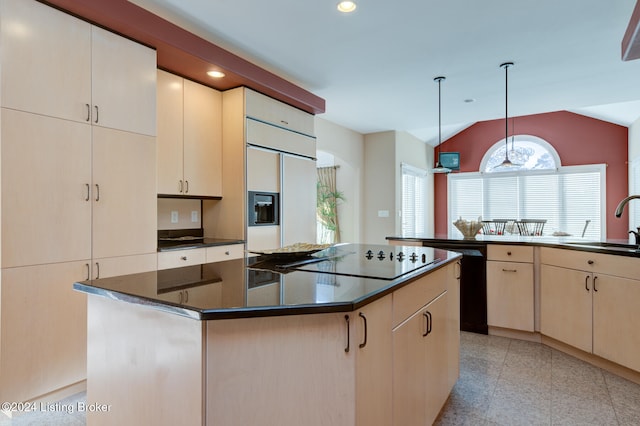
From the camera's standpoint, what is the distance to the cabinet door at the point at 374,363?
3.56 feet

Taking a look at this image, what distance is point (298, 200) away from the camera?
4.16m

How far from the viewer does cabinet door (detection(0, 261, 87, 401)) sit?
6.36 ft

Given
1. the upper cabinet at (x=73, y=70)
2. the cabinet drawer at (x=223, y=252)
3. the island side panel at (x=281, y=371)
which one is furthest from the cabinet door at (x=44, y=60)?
the island side panel at (x=281, y=371)

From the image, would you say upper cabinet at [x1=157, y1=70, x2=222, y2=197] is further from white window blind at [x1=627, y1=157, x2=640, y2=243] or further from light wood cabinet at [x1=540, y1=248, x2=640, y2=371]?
white window blind at [x1=627, y1=157, x2=640, y2=243]

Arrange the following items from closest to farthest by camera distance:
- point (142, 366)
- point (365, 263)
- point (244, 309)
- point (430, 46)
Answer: point (244, 309)
point (142, 366)
point (365, 263)
point (430, 46)

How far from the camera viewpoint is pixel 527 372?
2549 millimetres

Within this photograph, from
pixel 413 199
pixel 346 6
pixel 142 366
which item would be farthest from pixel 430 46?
pixel 413 199

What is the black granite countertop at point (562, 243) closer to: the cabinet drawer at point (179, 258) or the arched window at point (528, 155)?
the cabinet drawer at point (179, 258)

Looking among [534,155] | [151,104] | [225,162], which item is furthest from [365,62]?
[534,155]

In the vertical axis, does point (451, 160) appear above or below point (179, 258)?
above

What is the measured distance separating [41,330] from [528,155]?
8.04 metres

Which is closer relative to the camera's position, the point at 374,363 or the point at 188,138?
the point at 374,363

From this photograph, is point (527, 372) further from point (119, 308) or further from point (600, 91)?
point (600, 91)

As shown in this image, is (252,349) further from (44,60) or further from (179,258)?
(44,60)
